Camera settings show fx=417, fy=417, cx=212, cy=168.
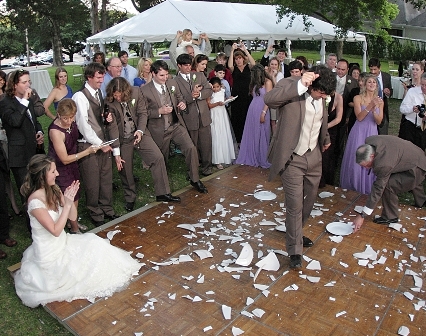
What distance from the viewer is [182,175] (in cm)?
744

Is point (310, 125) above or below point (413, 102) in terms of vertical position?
above

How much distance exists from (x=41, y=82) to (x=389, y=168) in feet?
55.0

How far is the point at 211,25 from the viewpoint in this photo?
13555mm

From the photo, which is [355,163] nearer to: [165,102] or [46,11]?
[165,102]

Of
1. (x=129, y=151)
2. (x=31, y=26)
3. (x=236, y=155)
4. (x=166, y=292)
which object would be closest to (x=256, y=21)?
(x=236, y=155)

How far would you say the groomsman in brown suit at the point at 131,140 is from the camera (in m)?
5.62

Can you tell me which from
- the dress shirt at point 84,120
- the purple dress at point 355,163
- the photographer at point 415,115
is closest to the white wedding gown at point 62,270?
the dress shirt at point 84,120

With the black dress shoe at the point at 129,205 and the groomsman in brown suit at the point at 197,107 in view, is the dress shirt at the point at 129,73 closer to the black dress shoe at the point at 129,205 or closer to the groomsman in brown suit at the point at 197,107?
the groomsman in brown suit at the point at 197,107

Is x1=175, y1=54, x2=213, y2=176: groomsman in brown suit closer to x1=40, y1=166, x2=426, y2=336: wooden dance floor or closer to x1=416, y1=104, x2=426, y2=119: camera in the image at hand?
x1=40, y1=166, x2=426, y2=336: wooden dance floor

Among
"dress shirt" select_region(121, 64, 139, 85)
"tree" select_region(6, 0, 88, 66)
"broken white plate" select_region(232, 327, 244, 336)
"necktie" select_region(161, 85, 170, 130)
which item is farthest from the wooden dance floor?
"tree" select_region(6, 0, 88, 66)

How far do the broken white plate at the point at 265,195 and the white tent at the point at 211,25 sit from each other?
782 cm

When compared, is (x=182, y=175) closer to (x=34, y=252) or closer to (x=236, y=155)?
(x=236, y=155)

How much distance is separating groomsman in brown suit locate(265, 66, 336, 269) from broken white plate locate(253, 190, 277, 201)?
1.69m

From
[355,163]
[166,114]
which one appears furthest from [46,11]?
[355,163]
